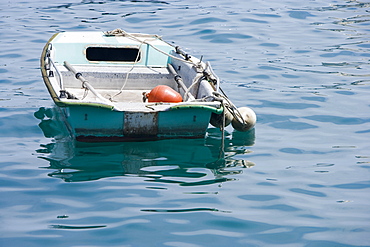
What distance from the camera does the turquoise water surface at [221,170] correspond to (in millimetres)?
4922

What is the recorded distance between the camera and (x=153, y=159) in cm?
656

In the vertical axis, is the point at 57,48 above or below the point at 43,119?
above

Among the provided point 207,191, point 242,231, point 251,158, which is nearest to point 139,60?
point 251,158

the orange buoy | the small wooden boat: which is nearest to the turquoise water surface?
the small wooden boat

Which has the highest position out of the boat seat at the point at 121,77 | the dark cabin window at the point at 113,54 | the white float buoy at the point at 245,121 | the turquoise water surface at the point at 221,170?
the dark cabin window at the point at 113,54

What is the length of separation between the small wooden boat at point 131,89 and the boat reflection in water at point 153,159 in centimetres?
14

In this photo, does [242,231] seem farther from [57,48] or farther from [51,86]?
[57,48]

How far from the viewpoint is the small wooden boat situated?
6.63m

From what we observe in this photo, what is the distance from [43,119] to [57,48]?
4.93 feet

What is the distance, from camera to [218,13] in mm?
15547

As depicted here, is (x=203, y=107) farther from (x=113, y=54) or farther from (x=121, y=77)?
(x=113, y=54)

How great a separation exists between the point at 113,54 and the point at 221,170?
3.99 meters

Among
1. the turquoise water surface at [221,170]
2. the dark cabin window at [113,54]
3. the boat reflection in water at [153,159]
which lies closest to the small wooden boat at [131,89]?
the dark cabin window at [113,54]

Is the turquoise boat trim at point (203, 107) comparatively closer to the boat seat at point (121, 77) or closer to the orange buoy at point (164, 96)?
the orange buoy at point (164, 96)
